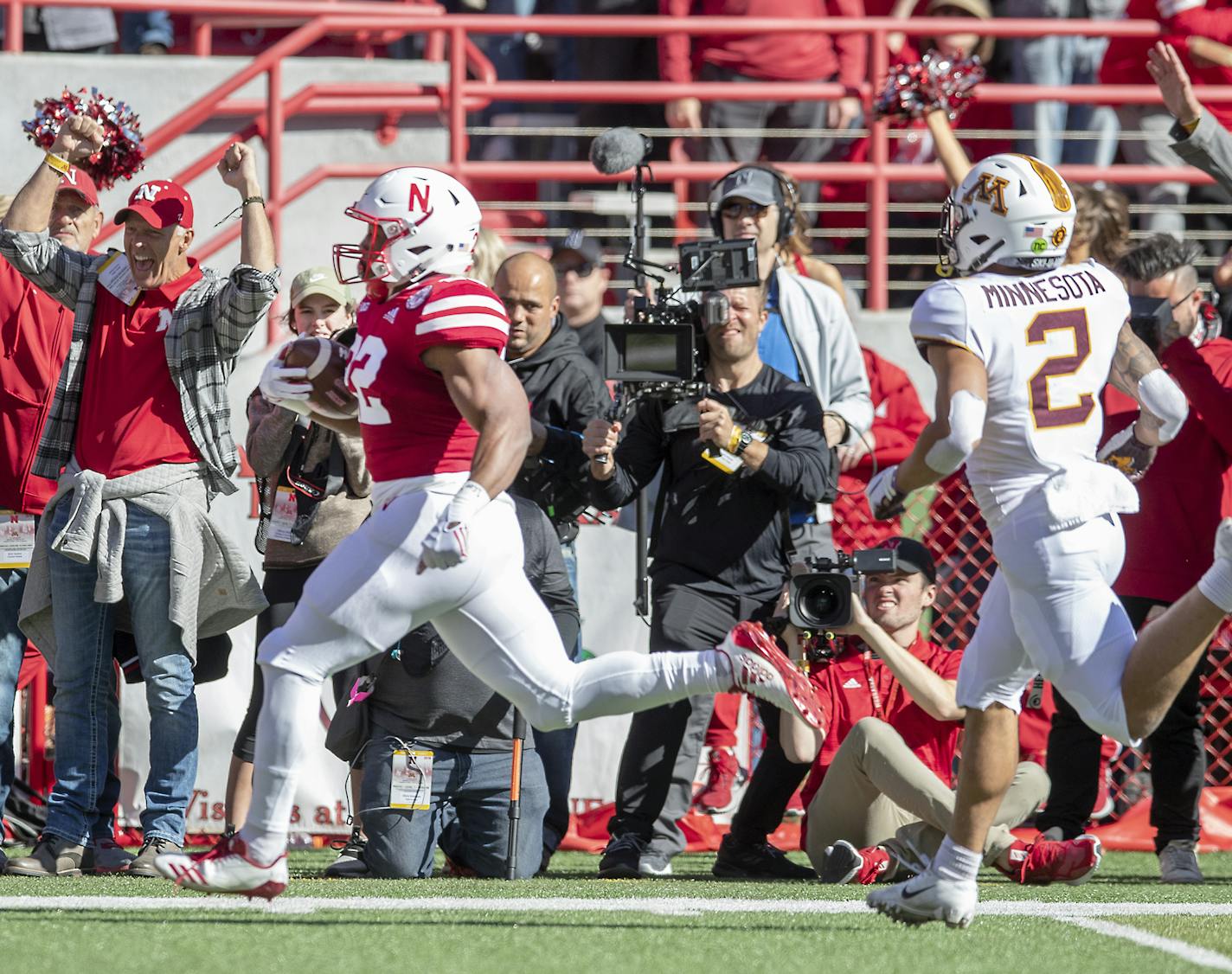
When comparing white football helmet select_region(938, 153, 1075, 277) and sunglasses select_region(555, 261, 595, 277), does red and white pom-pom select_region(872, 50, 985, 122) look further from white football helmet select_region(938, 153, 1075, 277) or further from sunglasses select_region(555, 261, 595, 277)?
white football helmet select_region(938, 153, 1075, 277)

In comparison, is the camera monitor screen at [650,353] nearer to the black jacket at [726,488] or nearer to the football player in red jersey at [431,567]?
the black jacket at [726,488]

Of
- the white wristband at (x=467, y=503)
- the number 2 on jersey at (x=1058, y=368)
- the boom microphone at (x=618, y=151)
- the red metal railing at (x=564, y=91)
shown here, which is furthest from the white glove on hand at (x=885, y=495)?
the red metal railing at (x=564, y=91)

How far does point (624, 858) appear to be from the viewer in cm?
652

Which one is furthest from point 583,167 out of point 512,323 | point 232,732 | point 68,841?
point 68,841

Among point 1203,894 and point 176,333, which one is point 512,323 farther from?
point 1203,894

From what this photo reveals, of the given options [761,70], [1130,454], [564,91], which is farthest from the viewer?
[761,70]

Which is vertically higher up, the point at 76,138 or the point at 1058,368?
the point at 76,138

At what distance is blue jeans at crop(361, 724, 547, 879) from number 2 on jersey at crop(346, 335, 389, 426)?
1808 millimetres

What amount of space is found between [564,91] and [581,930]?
5772 millimetres

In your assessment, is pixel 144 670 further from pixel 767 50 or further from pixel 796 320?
pixel 767 50

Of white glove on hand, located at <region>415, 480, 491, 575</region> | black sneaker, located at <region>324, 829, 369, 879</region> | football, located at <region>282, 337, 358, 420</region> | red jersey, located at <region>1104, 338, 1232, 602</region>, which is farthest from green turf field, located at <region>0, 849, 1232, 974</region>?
football, located at <region>282, 337, 358, 420</region>

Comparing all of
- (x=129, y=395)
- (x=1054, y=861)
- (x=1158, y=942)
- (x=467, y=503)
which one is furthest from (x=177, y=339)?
(x=1158, y=942)

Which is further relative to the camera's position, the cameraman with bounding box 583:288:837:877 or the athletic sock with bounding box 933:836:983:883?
the cameraman with bounding box 583:288:837:877

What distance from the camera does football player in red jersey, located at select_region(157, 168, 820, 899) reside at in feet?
15.4
